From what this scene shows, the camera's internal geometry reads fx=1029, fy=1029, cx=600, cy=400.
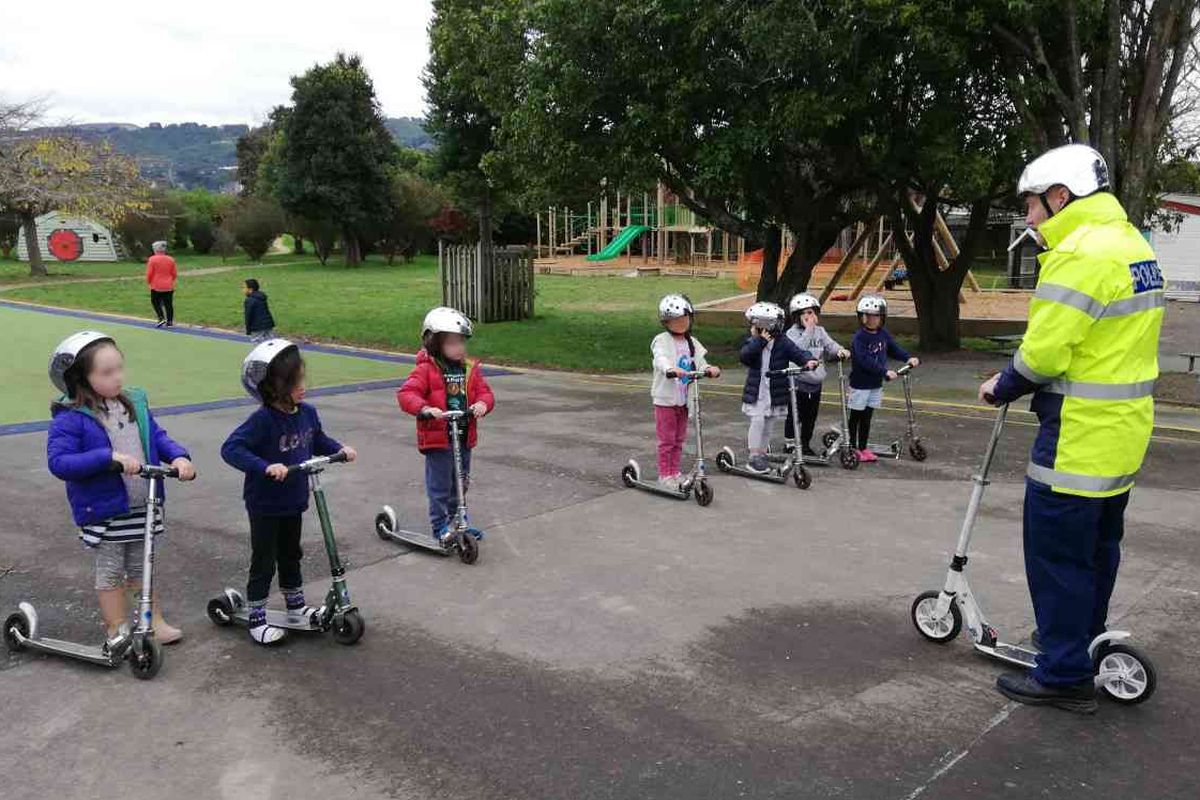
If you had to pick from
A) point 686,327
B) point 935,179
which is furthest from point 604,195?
point 686,327

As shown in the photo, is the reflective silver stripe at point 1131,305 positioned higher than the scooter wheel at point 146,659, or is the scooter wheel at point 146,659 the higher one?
the reflective silver stripe at point 1131,305

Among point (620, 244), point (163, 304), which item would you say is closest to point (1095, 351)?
point (163, 304)

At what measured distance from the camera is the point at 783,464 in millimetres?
8922

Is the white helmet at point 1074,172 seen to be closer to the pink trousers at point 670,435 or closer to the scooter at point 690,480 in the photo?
the scooter at point 690,480

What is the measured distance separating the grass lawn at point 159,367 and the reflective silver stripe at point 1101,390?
10.6m

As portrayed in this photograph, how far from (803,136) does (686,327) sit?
7.06 m

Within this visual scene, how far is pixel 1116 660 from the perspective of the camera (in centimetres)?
446

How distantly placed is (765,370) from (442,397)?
124 inches

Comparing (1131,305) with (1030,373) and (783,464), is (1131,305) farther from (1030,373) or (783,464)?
(783,464)

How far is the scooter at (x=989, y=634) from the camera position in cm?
441

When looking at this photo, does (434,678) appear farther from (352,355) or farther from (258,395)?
(352,355)

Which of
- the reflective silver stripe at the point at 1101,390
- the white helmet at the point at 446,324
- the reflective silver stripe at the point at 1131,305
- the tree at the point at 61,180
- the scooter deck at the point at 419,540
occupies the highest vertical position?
the tree at the point at 61,180

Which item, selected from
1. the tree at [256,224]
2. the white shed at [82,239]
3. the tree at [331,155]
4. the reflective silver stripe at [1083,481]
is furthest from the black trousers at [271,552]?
the white shed at [82,239]

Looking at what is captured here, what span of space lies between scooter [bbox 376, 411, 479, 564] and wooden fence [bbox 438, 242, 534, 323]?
15511 millimetres
